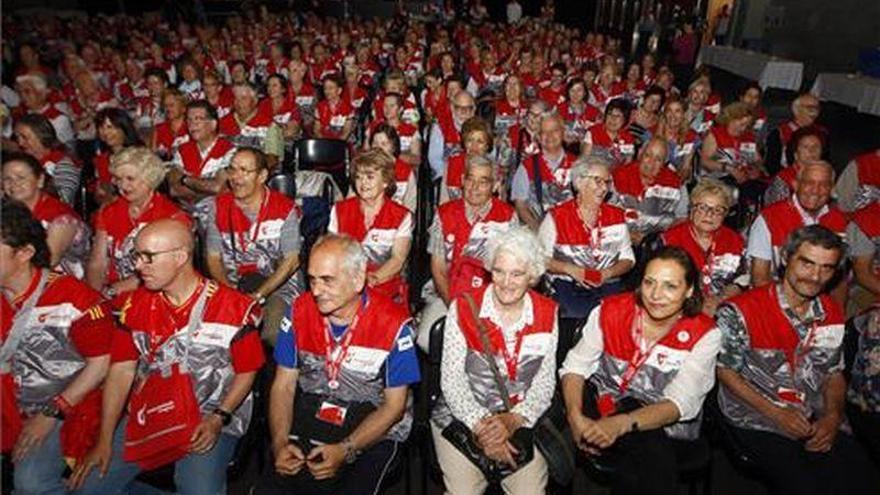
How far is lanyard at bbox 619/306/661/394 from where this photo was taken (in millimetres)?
2672

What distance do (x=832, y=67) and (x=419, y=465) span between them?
14584 millimetres

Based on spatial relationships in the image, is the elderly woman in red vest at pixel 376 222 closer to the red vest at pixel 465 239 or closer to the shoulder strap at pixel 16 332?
the red vest at pixel 465 239

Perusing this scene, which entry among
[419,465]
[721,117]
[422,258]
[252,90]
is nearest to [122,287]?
[419,465]

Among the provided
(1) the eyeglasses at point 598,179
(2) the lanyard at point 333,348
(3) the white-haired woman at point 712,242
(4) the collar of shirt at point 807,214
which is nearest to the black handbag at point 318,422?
(2) the lanyard at point 333,348

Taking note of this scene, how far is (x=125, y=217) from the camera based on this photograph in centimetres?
369

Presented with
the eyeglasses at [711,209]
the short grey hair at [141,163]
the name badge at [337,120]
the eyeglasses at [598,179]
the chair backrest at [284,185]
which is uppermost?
the short grey hair at [141,163]

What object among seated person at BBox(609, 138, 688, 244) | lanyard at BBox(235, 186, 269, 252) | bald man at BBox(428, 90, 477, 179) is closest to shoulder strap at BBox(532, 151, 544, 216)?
seated person at BBox(609, 138, 688, 244)

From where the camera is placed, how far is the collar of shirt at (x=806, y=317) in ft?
8.95

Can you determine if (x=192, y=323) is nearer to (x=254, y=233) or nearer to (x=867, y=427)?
(x=254, y=233)

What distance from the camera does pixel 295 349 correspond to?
2664 millimetres

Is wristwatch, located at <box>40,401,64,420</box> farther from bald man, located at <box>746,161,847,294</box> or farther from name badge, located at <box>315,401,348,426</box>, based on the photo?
bald man, located at <box>746,161,847,294</box>

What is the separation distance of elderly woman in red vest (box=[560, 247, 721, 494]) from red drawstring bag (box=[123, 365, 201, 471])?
1578mm

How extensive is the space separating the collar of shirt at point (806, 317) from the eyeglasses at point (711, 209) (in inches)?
39.8

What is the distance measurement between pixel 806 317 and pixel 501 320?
132 cm
